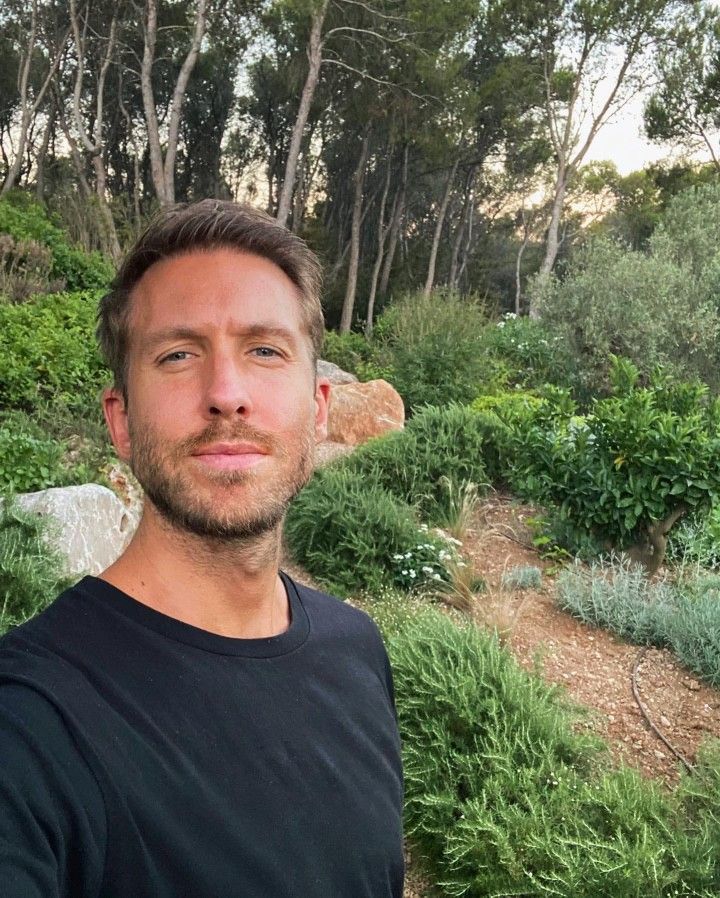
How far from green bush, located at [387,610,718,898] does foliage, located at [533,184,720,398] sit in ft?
24.2

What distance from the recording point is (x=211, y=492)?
125 cm

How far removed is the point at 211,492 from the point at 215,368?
0.66ft

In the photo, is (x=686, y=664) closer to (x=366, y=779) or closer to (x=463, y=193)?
(x=366, y=779)

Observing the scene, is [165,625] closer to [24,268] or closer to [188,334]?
[188,334]

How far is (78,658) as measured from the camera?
3.34 feet

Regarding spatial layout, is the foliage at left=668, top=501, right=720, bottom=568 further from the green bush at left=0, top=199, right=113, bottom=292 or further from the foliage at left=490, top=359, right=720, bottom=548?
the green bush at left=0, top=199, right=113, bottom=292

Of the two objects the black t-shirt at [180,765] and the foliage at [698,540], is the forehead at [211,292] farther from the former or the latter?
the foliage at [698,540]

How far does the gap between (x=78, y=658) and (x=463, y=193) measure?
31.4 m

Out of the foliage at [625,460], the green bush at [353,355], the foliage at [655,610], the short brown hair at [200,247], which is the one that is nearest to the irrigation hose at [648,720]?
the foliage at [655,610]

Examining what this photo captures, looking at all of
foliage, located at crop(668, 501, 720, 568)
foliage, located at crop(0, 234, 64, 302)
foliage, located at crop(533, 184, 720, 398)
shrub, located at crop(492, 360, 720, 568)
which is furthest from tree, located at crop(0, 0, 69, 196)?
foliage, located at crop(668, 501, 720, 568)

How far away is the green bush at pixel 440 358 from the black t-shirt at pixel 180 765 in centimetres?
945

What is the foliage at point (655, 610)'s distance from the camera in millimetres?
4434

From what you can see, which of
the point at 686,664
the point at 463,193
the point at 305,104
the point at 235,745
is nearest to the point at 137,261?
the point at 235,745

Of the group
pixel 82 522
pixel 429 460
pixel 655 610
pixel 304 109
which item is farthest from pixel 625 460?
pixel 304 109
